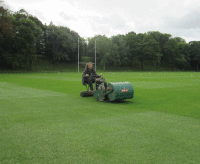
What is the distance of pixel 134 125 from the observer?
513 cm

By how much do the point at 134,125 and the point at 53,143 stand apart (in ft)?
7.35

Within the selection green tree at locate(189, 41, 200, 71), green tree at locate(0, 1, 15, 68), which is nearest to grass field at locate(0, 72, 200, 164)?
green tree at locate(0, 1, 15, 68)

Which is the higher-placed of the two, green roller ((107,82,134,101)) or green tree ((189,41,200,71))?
green tree ((189,41,200,71))

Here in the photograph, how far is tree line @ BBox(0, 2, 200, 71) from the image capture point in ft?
162

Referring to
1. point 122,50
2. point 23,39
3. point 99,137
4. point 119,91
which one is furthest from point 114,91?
point 122,50

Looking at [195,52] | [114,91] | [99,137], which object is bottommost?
[99,137]

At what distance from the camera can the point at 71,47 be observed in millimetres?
66125

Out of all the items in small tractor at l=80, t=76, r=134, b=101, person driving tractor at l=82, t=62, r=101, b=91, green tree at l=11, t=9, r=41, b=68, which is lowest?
small tractor at l=80, t=76, r=134, b=101

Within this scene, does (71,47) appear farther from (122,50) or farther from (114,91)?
(114,91)

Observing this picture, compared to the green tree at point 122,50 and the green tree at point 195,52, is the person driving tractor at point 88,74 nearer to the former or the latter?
the green tree at point 122,50

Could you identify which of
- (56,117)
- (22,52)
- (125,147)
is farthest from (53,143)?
(22,52)

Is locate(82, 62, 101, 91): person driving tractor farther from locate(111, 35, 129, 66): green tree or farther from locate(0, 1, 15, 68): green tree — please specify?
locate(111, 35, 129, 66): green tree

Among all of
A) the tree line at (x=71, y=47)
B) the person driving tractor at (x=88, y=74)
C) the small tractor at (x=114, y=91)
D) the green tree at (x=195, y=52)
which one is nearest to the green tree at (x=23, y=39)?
the tree line at (x=71, y=47)

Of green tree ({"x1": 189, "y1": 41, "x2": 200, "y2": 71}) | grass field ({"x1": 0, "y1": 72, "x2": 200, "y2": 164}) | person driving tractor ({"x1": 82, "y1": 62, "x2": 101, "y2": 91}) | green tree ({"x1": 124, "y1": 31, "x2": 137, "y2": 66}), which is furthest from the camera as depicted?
green tree ({"x1": 189, "y1": 41, "x2": 200, "y2": 71})
